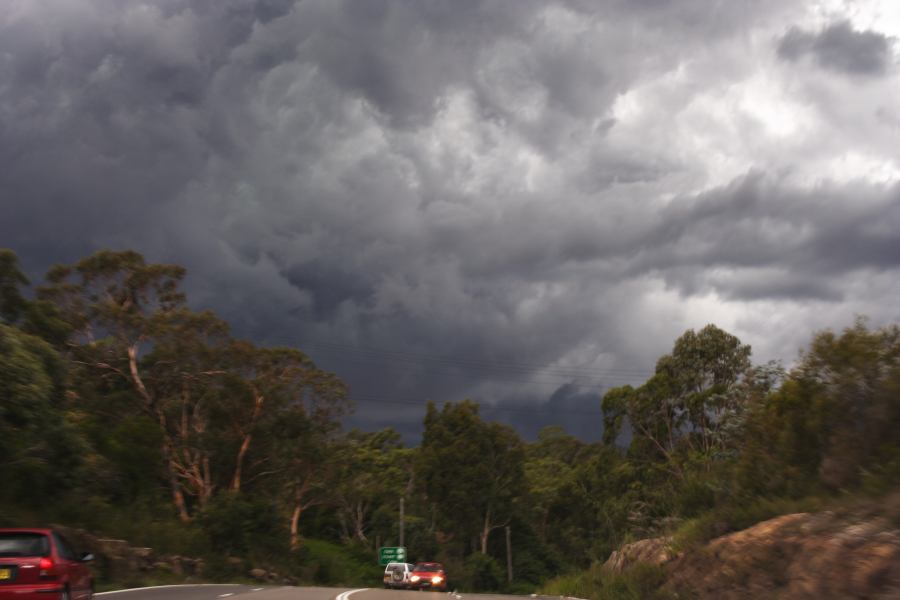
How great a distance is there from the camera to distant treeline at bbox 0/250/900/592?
60.2 feet

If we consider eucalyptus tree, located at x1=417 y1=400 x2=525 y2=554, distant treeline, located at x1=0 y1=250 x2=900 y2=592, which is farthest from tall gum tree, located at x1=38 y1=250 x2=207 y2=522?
eucalyptus tree, located at x1=417 y1=400 x2=525 y2=554

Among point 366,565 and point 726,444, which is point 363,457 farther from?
point 726,444

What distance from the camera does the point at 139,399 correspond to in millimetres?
49531

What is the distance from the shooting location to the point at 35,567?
12.6 metres

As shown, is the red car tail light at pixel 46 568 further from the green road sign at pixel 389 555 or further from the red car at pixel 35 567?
the green road sign at pixel 389 555

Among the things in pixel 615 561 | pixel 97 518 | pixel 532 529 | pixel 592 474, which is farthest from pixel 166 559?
pixel 532 529

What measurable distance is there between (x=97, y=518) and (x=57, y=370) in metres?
7.54

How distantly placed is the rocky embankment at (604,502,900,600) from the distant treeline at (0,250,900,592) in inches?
43.4

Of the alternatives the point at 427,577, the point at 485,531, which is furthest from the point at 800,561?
the point at 485,531

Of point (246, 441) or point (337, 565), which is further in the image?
point (337, 565)

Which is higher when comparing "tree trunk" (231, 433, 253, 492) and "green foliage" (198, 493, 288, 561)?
"tree trunk" (231, 433, 253, 492)

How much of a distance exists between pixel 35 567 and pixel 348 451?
55304 mm

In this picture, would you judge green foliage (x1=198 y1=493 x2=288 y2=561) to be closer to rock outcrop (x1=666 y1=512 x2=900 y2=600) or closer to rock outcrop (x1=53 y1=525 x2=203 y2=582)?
rock outcrop (x1=53 y1=525 x2=203 y2=582)

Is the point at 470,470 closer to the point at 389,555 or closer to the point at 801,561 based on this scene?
the point at 389,555
